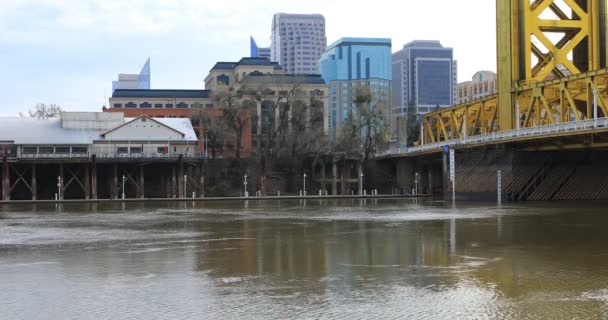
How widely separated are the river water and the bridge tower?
4351 centimetres

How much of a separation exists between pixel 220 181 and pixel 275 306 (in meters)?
74.4

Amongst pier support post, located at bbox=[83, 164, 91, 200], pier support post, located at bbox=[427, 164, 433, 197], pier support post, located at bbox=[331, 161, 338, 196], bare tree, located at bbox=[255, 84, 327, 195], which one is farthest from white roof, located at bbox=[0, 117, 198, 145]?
pier support post, located at bbox=[427, 164, 433, 197]

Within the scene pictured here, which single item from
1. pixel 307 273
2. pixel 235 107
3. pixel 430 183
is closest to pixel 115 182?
pixel 235 107

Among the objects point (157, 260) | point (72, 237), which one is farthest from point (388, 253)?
point (72, 237)

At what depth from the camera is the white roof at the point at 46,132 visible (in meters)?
82.2

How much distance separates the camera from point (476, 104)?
273 ft

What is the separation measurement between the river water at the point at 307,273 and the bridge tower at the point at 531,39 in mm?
43505

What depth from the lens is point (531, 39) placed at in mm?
77188

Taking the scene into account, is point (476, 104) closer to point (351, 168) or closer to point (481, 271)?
point (351, 168)

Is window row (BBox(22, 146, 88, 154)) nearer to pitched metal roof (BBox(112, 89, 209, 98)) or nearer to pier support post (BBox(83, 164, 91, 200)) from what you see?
pier support post (BBox(83, 164, 91, 200))

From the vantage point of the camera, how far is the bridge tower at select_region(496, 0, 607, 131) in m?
76.0

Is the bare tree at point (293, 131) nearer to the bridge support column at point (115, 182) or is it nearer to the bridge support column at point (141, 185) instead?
the bridge support column at point (141, 185)

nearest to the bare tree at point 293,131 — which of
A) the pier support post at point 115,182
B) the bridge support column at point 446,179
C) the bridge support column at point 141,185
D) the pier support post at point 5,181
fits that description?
the bridge support column at point 141,185

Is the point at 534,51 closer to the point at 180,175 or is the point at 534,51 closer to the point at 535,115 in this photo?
the point at 535,115
